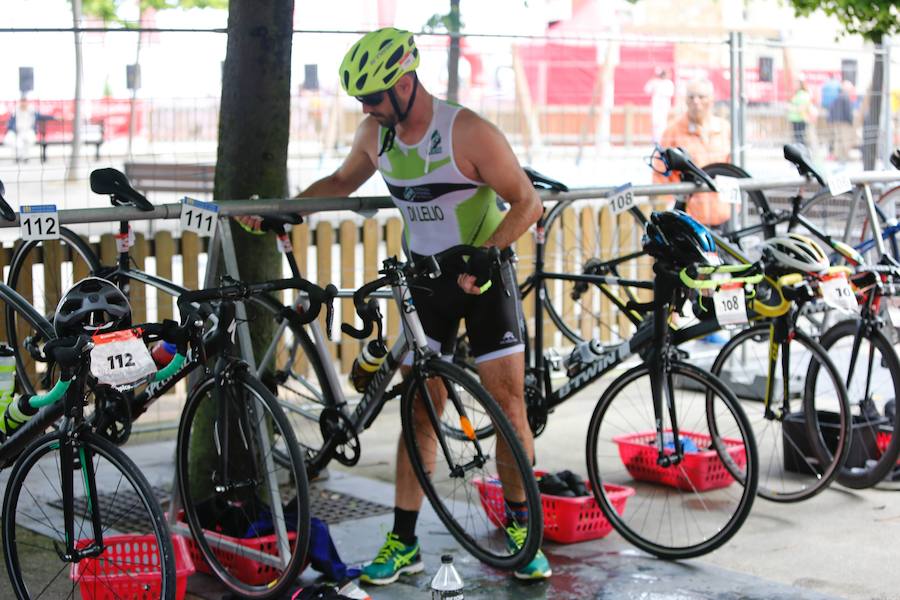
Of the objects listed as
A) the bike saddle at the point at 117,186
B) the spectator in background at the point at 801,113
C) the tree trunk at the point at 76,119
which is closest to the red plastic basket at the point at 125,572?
the bike saddle at the point at 117,186

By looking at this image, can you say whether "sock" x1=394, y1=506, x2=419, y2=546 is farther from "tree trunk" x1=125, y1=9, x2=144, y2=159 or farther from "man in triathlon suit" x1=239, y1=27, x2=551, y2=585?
"tree trunk" x1=125, y1=9, x2=144, y2=159

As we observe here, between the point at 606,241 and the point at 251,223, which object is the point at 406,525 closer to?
the point at 251,223

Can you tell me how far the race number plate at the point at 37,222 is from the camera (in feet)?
15.2

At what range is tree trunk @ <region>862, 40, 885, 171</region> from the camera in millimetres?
11492

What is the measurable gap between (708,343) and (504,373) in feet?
19.1

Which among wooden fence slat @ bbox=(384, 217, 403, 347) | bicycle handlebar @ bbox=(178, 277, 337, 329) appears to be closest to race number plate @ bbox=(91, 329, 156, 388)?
bicycle handlebar @ bbox=(178, 277, 337, 329)

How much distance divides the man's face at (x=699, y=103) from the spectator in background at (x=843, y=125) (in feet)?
6.71


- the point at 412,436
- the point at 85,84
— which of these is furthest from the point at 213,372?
the point at 85,84

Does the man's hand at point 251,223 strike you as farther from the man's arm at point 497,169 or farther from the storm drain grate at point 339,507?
the storm drain grate at point 339,507

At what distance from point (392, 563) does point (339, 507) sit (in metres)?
1.17

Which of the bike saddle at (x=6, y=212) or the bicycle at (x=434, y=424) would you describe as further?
the bicycle at (x=434, y=424)

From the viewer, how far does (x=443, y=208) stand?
543cm

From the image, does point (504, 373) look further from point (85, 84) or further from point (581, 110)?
point (581, 110)

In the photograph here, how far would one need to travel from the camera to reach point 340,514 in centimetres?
641
